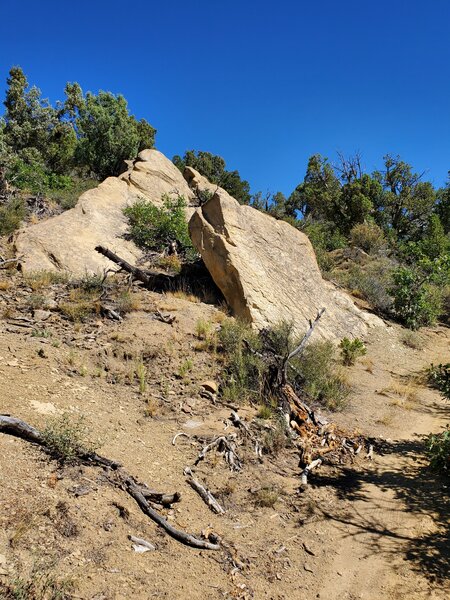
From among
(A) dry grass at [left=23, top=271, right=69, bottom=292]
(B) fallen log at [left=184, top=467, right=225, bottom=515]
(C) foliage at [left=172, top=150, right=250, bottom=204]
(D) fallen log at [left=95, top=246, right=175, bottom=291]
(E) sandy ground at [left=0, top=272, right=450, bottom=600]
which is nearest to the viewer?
(E) sandy ground at [left=0, top=272, right=450, bottom=600]

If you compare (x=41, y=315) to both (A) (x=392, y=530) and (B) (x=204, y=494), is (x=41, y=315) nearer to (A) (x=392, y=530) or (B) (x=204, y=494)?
(B) (x=204, y=494)

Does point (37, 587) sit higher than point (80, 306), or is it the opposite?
point (80, 306)

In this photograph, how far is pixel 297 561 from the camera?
402 centimetres

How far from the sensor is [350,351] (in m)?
9.78

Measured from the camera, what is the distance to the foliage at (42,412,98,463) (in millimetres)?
4301

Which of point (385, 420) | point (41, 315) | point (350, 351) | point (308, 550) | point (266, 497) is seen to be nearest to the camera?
point (308, 550)

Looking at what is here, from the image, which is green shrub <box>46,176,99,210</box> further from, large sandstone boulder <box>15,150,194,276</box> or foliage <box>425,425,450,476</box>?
foliage <box>425,425,450,476</box>

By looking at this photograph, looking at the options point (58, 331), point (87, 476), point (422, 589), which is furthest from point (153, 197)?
point (422, 589)

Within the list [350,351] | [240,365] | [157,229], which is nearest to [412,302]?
[350,351]

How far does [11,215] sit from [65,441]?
11.1m

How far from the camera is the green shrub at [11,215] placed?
12.9 m

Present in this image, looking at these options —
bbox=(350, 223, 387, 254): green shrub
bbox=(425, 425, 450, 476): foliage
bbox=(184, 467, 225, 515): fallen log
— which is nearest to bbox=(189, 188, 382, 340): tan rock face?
bbox=(425, 425, 450, 476): foliage

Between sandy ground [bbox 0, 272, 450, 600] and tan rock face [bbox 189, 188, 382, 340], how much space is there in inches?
99.9

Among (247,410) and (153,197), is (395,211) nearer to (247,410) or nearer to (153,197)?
(153,197)
